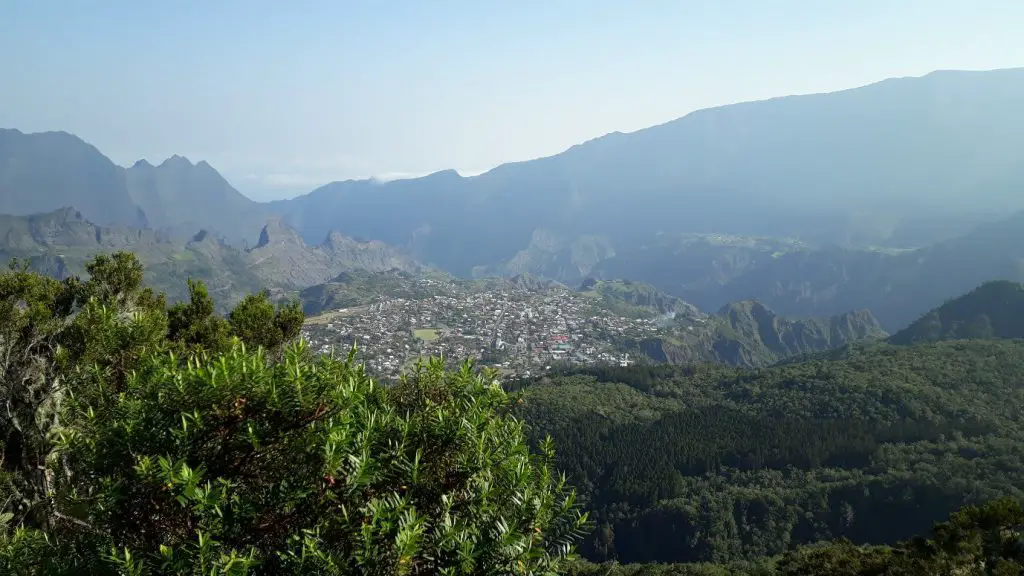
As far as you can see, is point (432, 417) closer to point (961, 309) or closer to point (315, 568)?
point (315, 568)

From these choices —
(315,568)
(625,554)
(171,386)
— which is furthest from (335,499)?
(625,554)

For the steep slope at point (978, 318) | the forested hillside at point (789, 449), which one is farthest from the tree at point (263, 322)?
the steep slope at point (978, 318)

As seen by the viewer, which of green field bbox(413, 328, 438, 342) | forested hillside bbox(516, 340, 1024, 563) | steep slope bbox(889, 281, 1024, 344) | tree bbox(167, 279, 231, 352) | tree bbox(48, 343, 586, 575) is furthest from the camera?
green field bbox(413, 328, 438, 342)

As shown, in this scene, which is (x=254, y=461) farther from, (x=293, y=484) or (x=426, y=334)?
(x=426, y=334)

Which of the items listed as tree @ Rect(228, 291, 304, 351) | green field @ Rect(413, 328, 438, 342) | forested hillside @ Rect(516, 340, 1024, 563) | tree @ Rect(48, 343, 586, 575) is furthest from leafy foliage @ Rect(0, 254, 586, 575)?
green field @ Rect(413, 328, 438, 342)

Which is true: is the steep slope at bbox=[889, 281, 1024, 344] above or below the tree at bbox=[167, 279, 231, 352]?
below

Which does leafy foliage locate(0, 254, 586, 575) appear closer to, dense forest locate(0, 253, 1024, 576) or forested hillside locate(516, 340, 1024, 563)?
dense forest locate(0, 253, 1024, 576)

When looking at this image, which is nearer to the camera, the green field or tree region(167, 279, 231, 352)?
tree region(167, 279, 231, 352)

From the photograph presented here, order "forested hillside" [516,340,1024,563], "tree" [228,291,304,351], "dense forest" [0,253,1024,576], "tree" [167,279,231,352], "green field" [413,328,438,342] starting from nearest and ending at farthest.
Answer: "dense forest" [0,253,1024,576], "tree" [167,279,231,352], "tree" [228,291,304,351], "forested hillside" [516,340,1024,563], "green field" [413,328,438,342]
